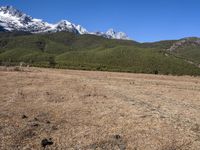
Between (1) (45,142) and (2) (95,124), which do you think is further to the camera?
(2) (95,124)

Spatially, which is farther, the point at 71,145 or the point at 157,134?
the point at 157,134

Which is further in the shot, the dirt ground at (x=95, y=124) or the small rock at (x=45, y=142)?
the dirt ground at (x=95, y=124)

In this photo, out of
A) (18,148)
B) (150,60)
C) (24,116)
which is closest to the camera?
(18,148)

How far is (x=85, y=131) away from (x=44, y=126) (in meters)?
2.13

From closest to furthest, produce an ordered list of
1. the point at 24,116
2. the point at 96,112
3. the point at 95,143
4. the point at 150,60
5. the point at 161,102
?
the point at 95,143
the point at 24,116
the point at 96,112
the point at 161,102
the point at 150,60

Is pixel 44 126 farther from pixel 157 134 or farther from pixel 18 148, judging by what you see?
pixel 157 134

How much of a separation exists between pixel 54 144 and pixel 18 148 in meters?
1.53

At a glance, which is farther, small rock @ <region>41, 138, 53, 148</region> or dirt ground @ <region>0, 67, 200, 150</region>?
dirt ground @ <region>0, 67, 200, 150</region>

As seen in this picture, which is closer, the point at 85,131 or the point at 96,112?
the point at 85,131

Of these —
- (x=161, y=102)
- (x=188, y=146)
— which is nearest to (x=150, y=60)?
(x=161, y=102)

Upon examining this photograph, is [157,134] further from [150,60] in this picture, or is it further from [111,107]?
[150,60]

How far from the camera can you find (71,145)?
50.8 feet

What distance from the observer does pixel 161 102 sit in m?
28.1

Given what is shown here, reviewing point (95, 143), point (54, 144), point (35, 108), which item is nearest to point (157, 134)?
point (95, 143)
